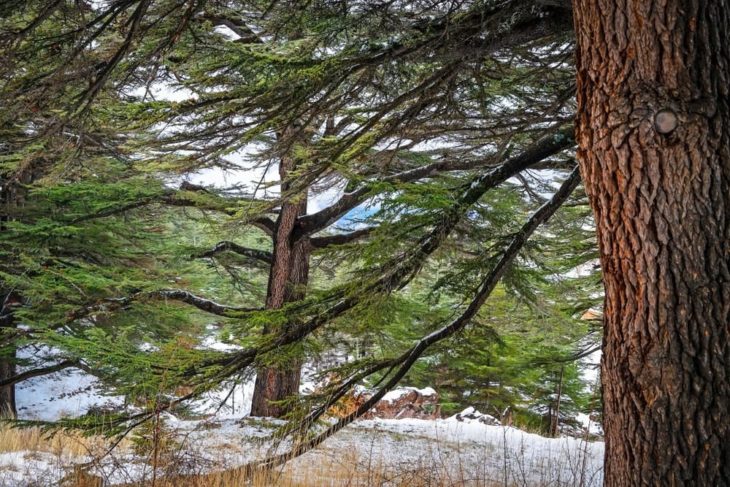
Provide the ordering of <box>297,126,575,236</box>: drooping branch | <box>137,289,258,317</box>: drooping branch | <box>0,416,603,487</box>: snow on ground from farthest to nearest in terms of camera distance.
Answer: <box>137,289,258,317</box>: drooping branch, <box>0,416,603,487</box>: snow on ground, <box>297,126,575,236</box>: drooping branch

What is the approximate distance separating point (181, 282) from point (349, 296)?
24.1 feet

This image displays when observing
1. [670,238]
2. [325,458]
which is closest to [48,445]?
[325,458]

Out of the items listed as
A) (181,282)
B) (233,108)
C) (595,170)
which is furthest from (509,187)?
(181,282)

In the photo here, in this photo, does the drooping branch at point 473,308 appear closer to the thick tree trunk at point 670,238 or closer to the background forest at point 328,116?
the background forest at point 328,116

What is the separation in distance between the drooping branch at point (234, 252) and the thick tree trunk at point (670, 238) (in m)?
8.13

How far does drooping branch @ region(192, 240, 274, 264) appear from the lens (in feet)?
31.9

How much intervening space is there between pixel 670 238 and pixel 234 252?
9467 millimetres

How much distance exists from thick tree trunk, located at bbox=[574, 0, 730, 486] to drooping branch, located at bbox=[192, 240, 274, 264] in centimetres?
813

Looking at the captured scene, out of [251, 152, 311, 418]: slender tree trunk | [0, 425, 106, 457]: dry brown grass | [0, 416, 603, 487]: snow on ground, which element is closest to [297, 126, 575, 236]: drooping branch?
[251, 152, 311, 418]: slender tree trunk

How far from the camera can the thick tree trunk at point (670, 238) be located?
206 cm

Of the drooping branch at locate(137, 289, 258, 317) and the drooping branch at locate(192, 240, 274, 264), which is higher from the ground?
the drooping branch at locate(192, 240, 274, 264)

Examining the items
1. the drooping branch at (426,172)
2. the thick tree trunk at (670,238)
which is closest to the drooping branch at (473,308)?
the drooping branch at (426,172)

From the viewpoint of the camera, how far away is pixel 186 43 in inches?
176

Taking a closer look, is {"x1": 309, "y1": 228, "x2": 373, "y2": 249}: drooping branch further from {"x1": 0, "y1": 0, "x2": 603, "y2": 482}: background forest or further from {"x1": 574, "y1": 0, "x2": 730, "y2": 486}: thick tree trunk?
{"x1": 574, "y1": 0, "x2": 730, "y2": 486}: thick tree trunk
